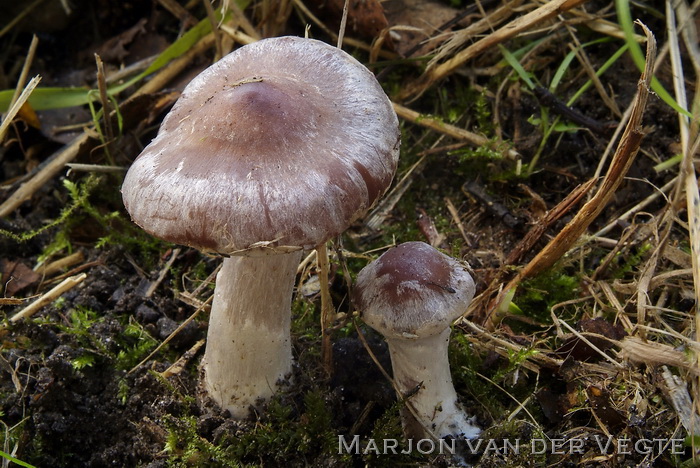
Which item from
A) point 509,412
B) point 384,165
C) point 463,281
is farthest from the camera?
point 509,412

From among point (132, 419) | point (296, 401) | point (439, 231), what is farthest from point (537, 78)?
point (132, 419)

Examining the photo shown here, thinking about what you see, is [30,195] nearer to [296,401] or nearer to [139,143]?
[139,143]

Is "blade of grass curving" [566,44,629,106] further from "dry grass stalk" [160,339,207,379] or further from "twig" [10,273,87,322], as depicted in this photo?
"twig" [10,273,87,322]

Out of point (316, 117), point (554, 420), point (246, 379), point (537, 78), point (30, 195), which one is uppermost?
point (316, 117)

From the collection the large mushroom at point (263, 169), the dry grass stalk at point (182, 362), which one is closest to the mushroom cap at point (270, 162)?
the large mushroom at point (263, 169)

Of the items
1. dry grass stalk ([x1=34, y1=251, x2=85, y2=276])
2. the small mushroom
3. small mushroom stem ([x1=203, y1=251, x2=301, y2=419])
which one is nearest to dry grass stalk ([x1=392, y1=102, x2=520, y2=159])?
the small mushroom

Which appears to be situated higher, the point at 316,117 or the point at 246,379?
the point at 316,117

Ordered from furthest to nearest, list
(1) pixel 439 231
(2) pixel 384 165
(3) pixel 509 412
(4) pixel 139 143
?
(4) pixel 139 143, (1) pixel 439 231, (3) pixel 509 412, (2) pixel 384 165

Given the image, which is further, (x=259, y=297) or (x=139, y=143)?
(x=139, y=143)
